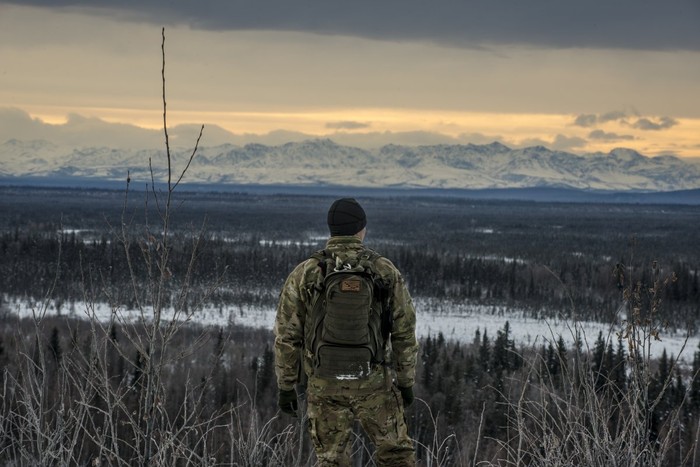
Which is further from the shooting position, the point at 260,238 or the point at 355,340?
the point at 260,238

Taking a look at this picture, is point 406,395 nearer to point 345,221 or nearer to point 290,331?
point 290,331

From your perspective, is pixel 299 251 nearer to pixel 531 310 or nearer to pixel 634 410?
pixel 531 310

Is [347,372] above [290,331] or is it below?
below

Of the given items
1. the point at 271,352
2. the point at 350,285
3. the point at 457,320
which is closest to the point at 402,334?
the point at 350,285

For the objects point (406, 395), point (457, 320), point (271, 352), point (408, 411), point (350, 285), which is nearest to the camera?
point (350, 285)

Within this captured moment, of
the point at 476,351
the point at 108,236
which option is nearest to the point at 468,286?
the point at 476,351

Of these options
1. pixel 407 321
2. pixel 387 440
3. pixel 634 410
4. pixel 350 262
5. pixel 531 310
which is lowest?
pixel 531 310

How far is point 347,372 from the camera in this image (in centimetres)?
459

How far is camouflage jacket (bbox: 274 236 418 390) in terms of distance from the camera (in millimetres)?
4676

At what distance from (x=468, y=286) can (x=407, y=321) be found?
9651 centimetres

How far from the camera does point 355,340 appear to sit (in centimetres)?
458

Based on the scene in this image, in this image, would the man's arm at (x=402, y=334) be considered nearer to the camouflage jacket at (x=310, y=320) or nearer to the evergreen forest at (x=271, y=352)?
the camouflage jacket at (x=310, y=320)

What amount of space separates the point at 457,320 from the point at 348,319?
74800 millimetres

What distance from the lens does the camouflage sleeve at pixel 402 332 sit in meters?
4.68
